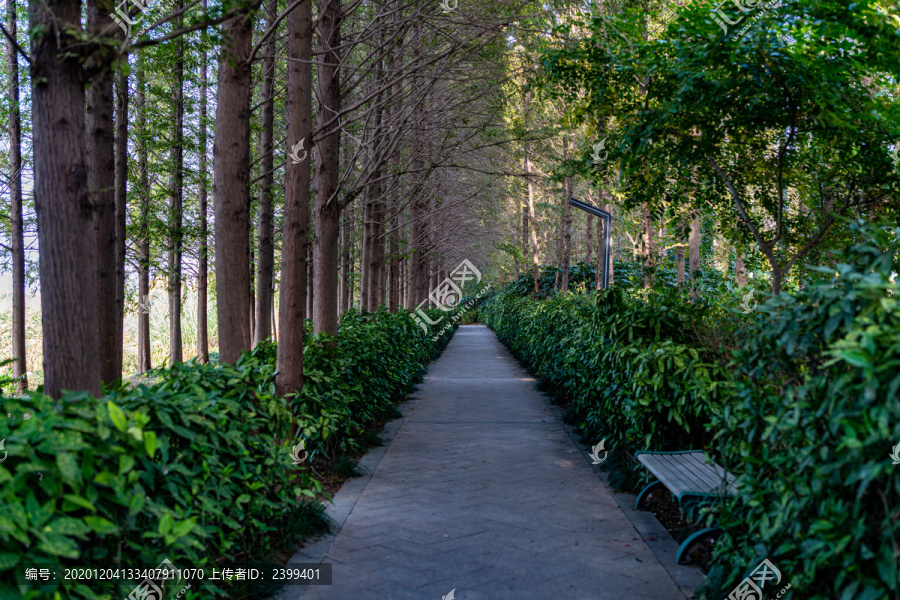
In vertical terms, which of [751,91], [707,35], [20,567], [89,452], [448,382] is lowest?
[448,382]

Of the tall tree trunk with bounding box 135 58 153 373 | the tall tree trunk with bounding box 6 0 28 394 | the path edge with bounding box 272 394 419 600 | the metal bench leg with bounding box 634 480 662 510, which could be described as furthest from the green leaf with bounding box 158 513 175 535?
the tall tree trunk with bounding box 6 0 28 394

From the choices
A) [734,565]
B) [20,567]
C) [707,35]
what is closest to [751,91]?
[707,35]

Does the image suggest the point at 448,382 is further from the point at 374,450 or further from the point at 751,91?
the point at 751,91

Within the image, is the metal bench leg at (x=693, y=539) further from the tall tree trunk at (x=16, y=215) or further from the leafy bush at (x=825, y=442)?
the tall tree trunk at (x=16, y=215)

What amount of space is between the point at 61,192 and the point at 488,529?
11.3 ft

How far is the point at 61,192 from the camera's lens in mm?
2889

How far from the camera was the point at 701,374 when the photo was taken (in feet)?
16.1

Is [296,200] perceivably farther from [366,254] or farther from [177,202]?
[177,202]

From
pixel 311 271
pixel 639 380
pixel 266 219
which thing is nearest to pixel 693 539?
pixel 639 380

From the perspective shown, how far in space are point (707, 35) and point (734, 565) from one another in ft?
14.3

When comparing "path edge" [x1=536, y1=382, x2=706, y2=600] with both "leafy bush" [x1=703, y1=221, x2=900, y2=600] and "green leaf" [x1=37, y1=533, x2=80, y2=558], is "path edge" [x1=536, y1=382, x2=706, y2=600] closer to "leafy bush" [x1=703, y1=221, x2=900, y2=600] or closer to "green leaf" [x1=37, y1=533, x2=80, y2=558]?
"leafy bush" [x1=703, y1=221, x2=900, y2=600]

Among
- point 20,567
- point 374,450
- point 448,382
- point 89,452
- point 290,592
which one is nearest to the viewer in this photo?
point 20,567

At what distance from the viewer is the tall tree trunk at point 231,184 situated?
5.22 metres

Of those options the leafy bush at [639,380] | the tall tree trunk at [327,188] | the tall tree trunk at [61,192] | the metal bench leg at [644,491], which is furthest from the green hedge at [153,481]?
the tall tree trunk at [327,188]
